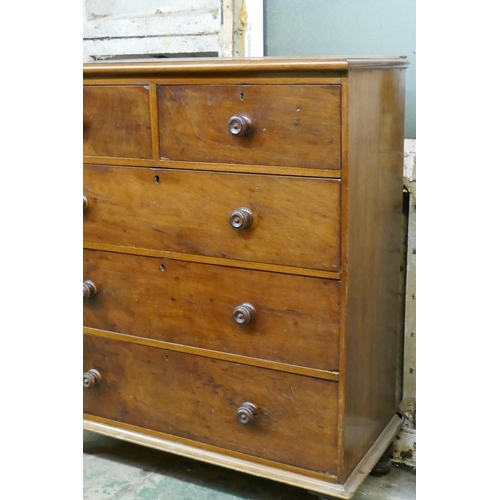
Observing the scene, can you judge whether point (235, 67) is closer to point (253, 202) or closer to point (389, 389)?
point (253, 202)

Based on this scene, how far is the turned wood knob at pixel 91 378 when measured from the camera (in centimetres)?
199

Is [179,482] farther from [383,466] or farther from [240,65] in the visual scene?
[240,65]

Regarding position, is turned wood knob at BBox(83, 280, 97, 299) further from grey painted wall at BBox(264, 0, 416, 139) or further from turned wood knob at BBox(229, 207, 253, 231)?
grey painted wall at BBox(264, 0, 416, 139)

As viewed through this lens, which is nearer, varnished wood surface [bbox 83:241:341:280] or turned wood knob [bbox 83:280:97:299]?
varnished wood surface [bbox 83:241:341:280]

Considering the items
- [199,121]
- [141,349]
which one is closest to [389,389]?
[141,349]

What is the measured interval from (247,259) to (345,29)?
2.76 ft

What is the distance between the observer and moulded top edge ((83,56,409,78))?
1490mm

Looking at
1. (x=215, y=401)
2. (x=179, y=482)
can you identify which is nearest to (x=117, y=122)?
(x=215, y=401)

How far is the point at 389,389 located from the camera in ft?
6.69

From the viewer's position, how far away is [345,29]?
2074 mm

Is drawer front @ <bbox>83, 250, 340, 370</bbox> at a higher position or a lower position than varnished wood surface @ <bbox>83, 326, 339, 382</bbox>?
higher

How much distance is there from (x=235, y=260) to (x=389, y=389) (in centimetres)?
68

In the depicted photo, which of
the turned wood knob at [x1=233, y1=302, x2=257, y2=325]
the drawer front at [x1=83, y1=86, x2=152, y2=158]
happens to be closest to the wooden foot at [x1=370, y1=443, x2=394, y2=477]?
the turned wood knob at [x1=233, y1=302, x2=257, y2=325]
